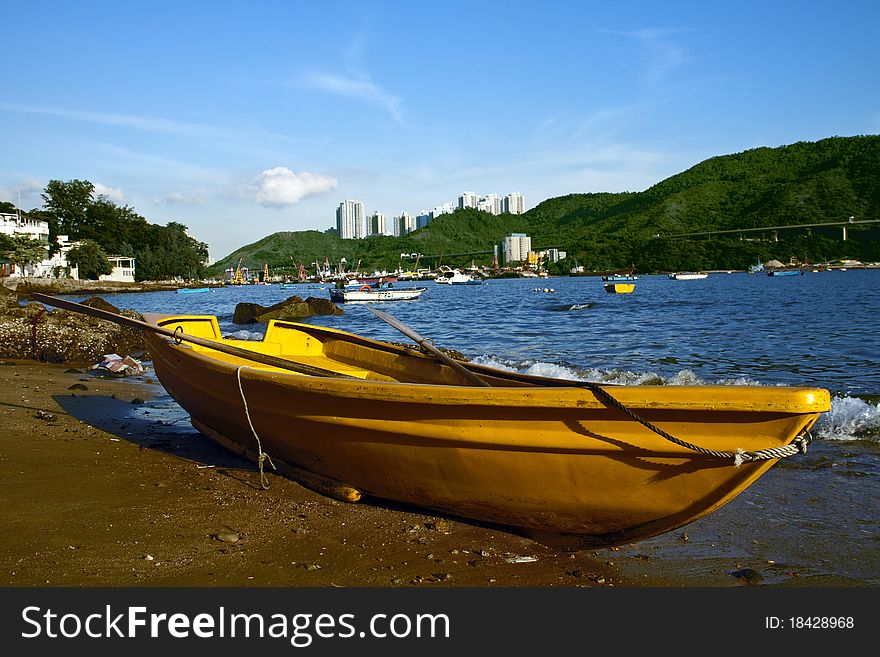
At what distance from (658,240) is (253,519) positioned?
126 metres

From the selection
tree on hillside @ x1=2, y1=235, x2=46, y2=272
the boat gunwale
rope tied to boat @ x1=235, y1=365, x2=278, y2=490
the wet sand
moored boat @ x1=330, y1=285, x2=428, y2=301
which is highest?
tree on hillside @ x1=2, y1=235, x2=46, y2=272

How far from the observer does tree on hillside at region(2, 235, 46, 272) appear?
6050cm

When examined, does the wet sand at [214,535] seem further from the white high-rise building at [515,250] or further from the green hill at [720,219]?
the white high-rise building at [515,250]

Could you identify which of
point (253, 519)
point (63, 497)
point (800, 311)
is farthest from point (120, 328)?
point (800, 311)

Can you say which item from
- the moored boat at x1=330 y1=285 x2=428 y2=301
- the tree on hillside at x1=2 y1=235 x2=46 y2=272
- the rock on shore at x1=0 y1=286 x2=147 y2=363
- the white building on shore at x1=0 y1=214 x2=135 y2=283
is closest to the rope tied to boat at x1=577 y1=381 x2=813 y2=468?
the rock on shore at x1=0 y1=286 x2=147 y2=363

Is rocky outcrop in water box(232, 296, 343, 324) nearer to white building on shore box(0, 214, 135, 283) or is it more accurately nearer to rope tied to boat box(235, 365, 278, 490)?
rope tied to boat box(235, 365, 278, 490)

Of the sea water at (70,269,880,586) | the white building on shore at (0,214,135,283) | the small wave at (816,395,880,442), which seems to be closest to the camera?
the sea water at (70,269,880,586)

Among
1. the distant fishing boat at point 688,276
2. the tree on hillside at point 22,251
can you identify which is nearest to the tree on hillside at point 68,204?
the tree on hillside at point 22,251

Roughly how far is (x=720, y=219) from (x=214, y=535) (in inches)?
5295

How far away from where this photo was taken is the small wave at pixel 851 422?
6.58 metres

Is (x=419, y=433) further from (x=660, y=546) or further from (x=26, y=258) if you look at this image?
(x=26, y=258)

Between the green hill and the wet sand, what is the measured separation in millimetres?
118355

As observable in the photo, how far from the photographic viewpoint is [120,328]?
1459 cm

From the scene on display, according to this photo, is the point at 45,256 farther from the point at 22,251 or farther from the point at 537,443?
the point at 537,443
